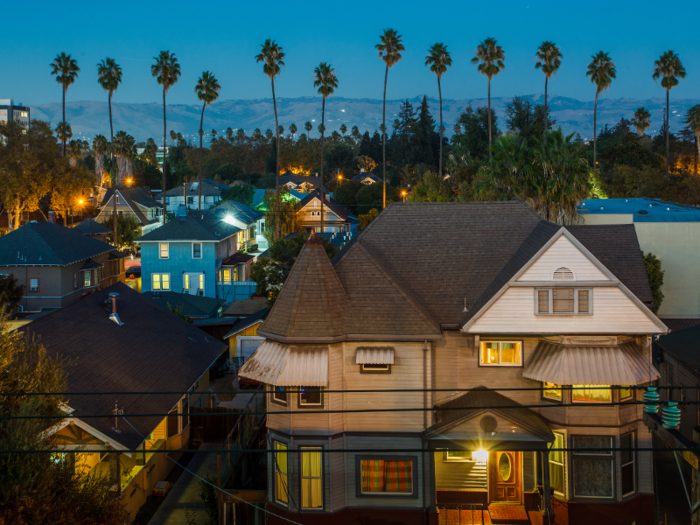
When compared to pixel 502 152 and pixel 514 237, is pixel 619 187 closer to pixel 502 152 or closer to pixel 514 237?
pixel 502 152

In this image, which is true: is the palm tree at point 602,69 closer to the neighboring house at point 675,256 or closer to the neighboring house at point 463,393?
the neighboring house at point 675,256

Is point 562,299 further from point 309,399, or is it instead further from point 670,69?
point 670,69

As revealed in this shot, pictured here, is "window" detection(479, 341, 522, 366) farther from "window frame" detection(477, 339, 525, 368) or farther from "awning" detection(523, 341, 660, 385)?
"awning" detection(523, 341, 660, 385)

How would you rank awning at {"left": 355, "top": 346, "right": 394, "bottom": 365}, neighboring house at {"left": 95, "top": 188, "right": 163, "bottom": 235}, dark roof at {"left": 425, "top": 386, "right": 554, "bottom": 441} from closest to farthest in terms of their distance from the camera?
dark roof at {"left": 425, "top": 386, "right": 554, "bottom": 441} → awning at {"left": 355, "top": 346, "right": 394, "bottom": 365} → neighboring house at {"left": 95, "top": 188, "right": 163, "bottom": 235}

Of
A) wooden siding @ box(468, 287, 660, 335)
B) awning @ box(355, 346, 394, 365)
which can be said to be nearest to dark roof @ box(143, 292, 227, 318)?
awning @ box(355, 346, 394, 365)

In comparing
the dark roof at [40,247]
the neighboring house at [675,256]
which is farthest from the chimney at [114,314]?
the neighboring house at [675,256]

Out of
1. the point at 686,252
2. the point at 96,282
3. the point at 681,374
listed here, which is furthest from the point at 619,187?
the point at 96,282
